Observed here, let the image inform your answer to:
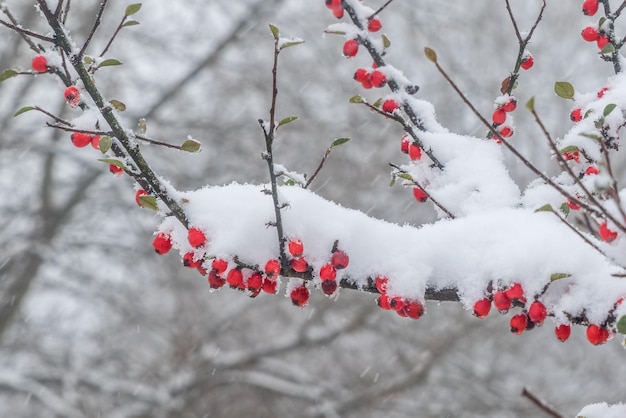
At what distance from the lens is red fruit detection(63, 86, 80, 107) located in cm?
161

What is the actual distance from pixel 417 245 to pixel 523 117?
8132 mm

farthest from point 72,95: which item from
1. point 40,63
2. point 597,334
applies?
point 597,334

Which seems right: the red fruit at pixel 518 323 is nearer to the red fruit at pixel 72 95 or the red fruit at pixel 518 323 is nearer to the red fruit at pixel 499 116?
the red fruit at pixel 499 116

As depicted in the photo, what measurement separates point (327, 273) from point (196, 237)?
358 millimetres

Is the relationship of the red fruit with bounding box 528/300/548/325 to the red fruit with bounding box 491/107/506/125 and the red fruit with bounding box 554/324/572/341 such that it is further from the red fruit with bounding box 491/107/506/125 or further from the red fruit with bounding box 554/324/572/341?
the red fruit with bounding box 491/107/506/125

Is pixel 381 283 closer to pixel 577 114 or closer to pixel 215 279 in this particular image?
pixel 215 279

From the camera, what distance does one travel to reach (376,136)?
841 centimetres

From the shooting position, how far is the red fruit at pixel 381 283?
158 centimetres

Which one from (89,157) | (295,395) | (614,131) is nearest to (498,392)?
(295,395)

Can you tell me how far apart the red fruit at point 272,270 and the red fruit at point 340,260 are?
0.47 ft

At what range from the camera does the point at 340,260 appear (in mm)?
1559

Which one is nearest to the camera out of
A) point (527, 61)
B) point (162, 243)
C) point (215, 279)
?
point (215, 279)

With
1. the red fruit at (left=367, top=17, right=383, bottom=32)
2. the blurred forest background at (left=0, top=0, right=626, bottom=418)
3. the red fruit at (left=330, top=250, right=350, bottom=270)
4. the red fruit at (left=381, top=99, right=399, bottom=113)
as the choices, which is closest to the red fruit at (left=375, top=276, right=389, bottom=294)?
the red fruit at (left=330, top=250, right=350, bottom=270)

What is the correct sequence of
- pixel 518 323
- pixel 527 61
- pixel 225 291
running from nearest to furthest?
pixel 518 323
pixel 527 61
pixel 225 291
